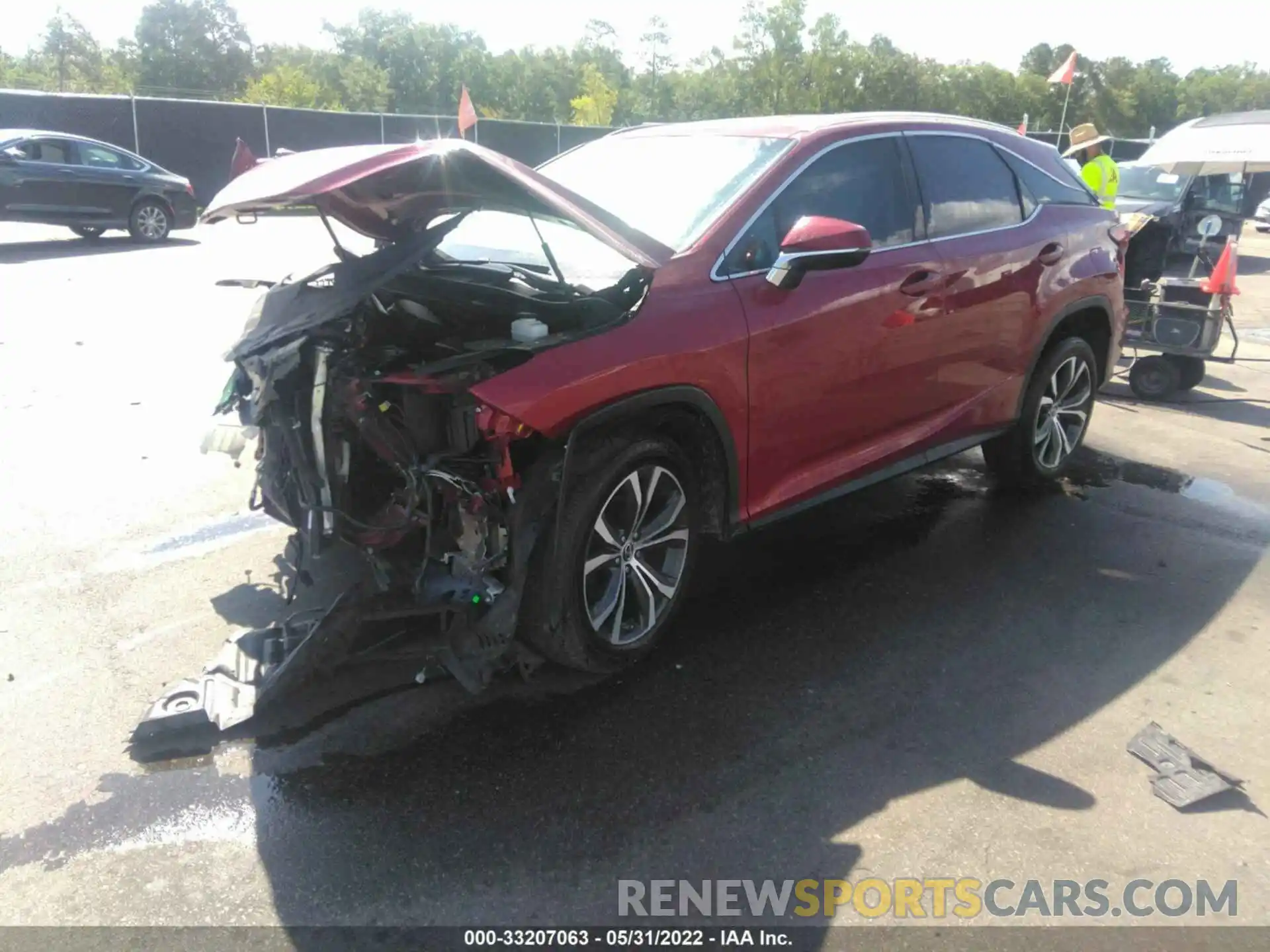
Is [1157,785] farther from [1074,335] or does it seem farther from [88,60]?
[88,60]

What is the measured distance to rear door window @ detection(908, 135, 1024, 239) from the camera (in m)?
4.51

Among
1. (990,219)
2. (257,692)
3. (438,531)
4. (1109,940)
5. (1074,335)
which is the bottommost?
(1109,940)

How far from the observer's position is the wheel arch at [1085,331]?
17.0 feet

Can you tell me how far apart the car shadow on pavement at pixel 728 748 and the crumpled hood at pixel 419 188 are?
163 cm

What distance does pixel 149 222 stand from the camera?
A: 1569 cm

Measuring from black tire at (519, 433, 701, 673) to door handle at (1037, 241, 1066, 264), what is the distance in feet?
8.49

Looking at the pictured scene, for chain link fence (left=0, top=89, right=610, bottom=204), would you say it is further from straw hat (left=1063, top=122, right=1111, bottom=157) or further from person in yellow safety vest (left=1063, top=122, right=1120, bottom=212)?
person in yellow safety vest (left=1063, top=122, right=1120, bottom=212)

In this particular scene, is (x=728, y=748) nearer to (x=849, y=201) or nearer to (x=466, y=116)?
(x=849, y=201)

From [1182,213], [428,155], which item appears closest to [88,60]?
[1182,213]

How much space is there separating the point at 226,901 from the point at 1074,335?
5118 mm

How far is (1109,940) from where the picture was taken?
2.48 metres

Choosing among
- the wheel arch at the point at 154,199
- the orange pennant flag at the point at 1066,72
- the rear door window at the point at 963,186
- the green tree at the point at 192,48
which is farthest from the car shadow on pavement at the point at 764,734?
the green tree at the point at 192,48

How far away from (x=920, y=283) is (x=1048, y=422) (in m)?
1.75

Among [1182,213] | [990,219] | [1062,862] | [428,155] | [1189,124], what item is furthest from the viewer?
[1182,213]
